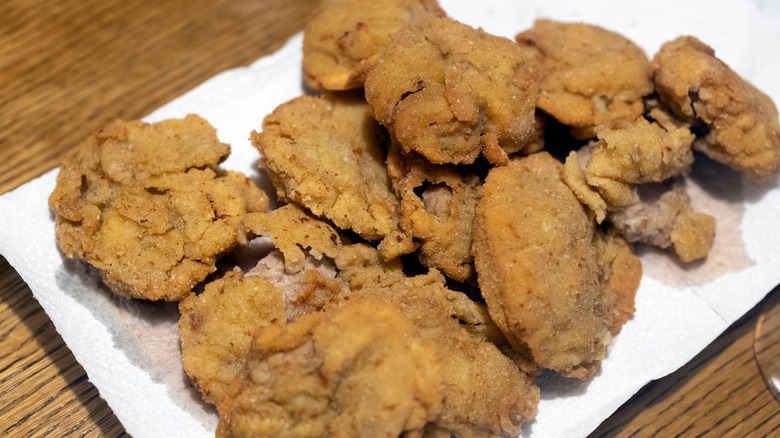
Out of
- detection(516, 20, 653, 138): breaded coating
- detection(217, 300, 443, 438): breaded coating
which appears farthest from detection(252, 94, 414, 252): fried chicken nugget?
detection(516, 20, 653, 138): breaded coating

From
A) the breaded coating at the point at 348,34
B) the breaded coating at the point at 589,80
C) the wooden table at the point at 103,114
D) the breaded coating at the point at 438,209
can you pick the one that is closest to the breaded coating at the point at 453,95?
the breaded coating at the point at 438,209

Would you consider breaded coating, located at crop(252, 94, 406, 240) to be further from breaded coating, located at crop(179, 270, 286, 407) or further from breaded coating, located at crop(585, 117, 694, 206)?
breaded coating, located at crop(585, 117, 694, 206)

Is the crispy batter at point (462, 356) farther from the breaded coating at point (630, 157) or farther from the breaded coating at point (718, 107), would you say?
the breaded coating at point (718, 107)

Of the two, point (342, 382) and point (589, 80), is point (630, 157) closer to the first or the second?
point (589, 80)

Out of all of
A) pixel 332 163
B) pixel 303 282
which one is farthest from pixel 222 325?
pixel 332 163

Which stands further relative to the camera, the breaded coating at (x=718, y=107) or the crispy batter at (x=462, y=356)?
the breaded coating at (x=718, y=107)

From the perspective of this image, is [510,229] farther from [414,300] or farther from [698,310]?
[698,310]
